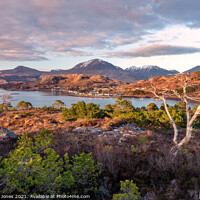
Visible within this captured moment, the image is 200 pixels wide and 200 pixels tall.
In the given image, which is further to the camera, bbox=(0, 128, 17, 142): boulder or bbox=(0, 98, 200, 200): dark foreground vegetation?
bbox=(0, 128, 17, 142): boulder

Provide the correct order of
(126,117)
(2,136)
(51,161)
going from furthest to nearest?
(126,117)
(2,136)
(51,161)

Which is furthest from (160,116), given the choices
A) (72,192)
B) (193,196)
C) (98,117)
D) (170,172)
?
(72,192)

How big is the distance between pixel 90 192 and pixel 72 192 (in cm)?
56

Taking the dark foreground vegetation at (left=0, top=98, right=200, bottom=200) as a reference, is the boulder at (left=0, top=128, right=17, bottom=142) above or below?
below

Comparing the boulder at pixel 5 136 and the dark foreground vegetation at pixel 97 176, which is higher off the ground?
the dark foreground vegetation at pixel 97 176

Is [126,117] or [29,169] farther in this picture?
[126,117]

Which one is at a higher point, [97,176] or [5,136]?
[97,176]

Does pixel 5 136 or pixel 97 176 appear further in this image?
pixel 5 136

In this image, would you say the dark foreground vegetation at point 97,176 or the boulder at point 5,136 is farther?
the boulder at point 5,136

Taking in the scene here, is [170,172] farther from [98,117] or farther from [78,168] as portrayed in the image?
[98,117]

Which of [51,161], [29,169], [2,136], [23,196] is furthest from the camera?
[2,136]

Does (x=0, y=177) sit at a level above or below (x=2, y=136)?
above

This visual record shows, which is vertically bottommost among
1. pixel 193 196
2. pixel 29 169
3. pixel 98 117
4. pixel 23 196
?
pixel 98 117

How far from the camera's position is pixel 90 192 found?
3.99m
